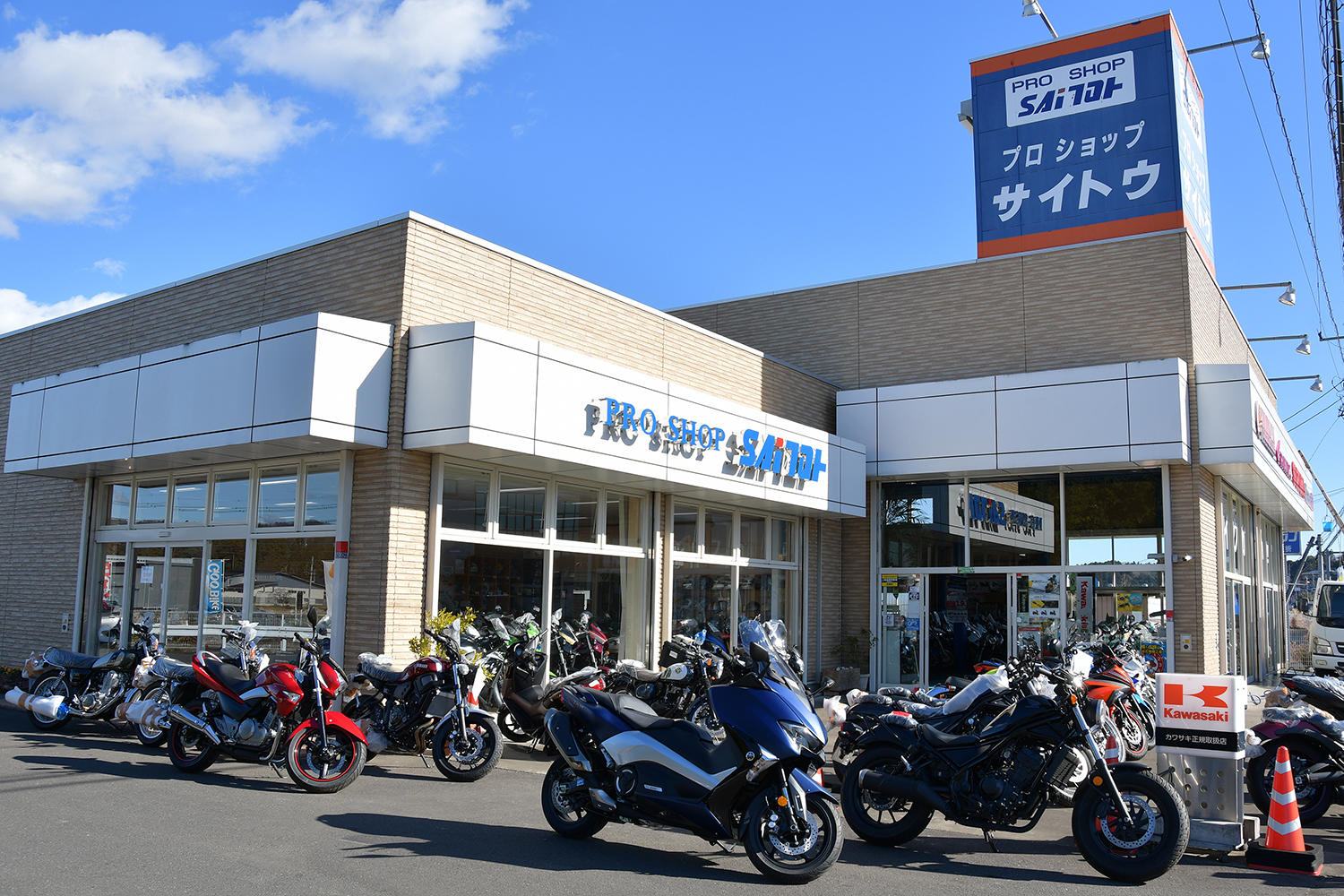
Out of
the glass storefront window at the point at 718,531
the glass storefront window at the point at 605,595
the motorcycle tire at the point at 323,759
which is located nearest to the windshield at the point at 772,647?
the motorcycle tire at the point at 323,759

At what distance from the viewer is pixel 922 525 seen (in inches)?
710

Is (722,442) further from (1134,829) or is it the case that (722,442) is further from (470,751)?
(1134,829)

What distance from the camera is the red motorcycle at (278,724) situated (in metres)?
8.03

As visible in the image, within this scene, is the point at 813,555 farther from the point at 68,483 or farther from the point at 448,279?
the point at 68,483

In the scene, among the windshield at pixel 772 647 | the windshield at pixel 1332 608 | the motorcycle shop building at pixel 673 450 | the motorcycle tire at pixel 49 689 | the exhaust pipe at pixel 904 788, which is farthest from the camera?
the windshield at pixel 1332 608

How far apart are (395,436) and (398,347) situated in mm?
972

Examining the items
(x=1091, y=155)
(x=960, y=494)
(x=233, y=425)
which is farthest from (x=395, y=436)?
(x=1091, y=155)

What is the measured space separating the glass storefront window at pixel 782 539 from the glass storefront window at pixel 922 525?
1.90 metres

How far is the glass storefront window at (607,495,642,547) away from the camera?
14.1 meters

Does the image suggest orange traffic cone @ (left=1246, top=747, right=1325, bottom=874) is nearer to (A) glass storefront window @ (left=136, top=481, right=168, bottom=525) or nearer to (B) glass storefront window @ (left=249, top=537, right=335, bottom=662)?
(B) glass storefront window @ (left=249, top=537, right=335, bottom=662)

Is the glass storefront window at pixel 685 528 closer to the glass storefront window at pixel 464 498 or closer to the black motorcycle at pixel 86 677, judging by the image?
the glass storefront window at pixel 464 498

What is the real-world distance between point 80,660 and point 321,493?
3.04 meters

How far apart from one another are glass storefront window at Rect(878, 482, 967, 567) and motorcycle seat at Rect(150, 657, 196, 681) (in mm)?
12215

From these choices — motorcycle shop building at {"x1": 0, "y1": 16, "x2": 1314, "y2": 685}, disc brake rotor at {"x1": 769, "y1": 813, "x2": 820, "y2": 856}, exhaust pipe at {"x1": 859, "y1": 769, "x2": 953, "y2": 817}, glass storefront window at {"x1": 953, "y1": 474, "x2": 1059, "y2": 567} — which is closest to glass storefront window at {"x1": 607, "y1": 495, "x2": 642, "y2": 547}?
motorcycle shop building at {"x1": 0, "y1": 16, "x2": 1314, "y2": 685}
